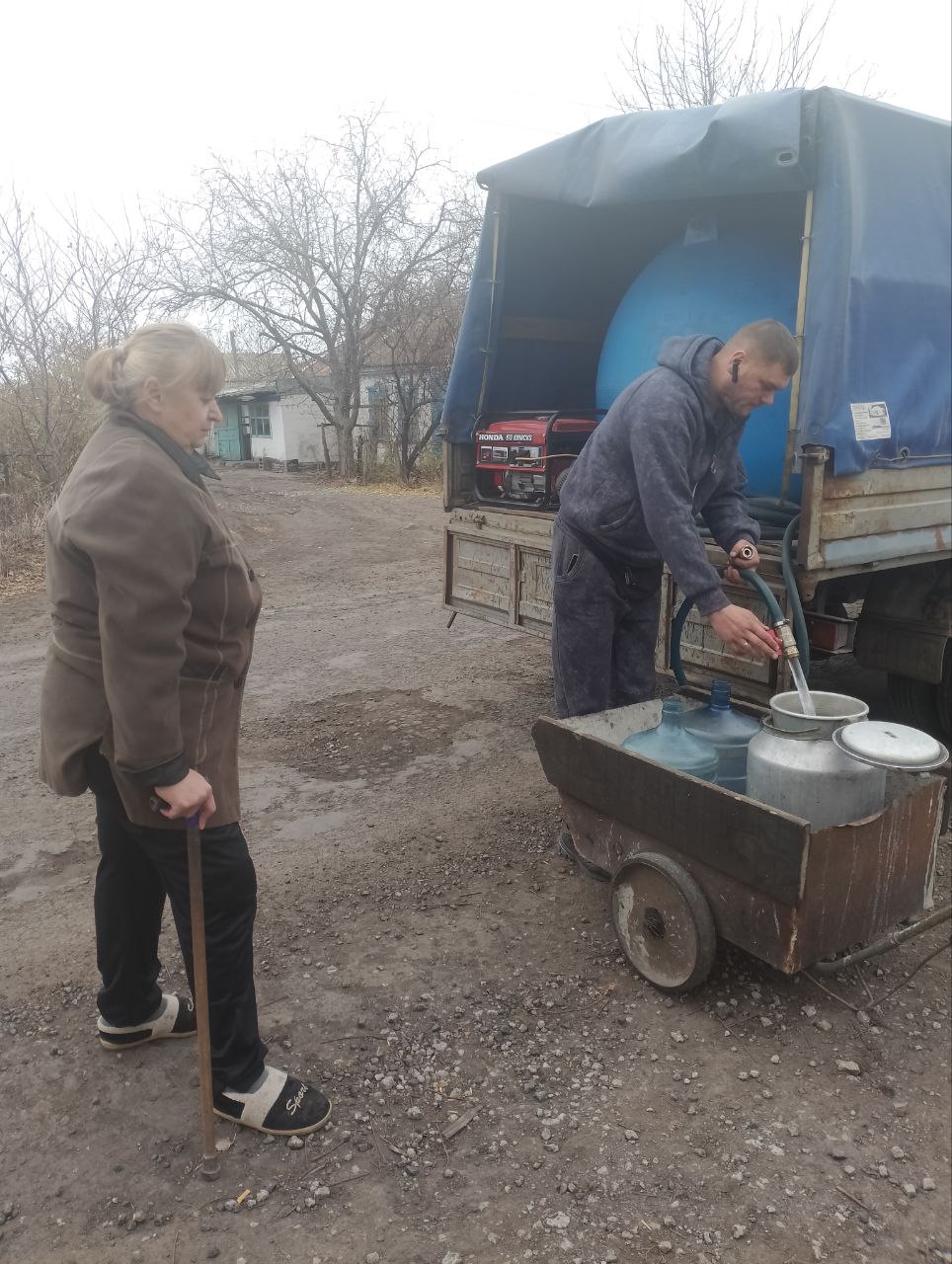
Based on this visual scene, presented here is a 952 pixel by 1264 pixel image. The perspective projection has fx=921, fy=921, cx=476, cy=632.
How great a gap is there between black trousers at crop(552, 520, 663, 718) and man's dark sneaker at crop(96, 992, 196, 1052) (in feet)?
5.64

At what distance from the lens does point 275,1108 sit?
7.36 ft

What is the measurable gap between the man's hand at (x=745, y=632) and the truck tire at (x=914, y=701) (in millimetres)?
1987

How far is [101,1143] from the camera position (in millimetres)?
2227

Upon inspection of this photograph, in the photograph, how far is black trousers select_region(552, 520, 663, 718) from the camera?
11.1ft

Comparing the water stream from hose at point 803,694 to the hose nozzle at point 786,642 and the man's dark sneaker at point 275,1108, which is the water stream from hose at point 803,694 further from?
the man's dark sneaker at point 275,1108

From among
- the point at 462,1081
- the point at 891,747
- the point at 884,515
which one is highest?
the point at 884,515

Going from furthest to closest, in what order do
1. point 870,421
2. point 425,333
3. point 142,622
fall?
point 425,333 < point 870,421 < point 142,622

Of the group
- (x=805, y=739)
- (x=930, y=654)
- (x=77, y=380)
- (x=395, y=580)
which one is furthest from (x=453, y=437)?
(x=77, y=380)

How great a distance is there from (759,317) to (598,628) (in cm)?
Result: 163

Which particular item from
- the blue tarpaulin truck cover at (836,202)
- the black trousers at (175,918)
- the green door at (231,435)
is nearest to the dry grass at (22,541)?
the blue tarpaulin truck cover at (836,202)

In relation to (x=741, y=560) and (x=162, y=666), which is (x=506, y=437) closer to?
(x=741, y=560)

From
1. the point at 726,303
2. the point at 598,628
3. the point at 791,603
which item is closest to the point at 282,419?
the point at 726,303

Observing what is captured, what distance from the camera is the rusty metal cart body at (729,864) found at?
237 centimetres

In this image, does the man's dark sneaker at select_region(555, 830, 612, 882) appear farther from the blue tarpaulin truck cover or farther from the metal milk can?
the blue tarpaulin truck cover
